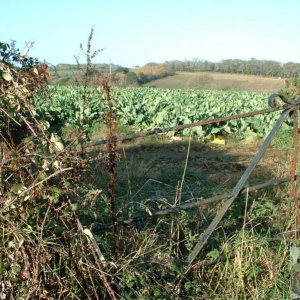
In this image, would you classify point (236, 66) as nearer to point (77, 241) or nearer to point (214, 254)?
point (214, 254)

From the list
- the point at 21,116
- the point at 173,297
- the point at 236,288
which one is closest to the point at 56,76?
the point at 21,116

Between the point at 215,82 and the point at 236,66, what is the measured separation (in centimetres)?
1209

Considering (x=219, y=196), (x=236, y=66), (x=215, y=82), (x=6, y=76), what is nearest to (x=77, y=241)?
(x=6, y=76)

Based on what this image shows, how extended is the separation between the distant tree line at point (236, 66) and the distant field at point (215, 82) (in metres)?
5.13

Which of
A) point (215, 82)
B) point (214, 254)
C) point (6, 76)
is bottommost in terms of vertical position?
point (215, 82)

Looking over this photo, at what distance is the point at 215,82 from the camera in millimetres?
62688

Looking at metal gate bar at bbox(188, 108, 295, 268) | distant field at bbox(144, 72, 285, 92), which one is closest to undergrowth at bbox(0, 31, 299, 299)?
metal gate bar at bbox(188, 108, 295, 268)

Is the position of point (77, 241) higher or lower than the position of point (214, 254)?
higher

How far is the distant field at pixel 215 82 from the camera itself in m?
59.2

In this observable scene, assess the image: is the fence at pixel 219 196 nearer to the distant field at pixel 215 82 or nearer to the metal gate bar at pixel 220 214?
the metal gate bar at pixel 220 214

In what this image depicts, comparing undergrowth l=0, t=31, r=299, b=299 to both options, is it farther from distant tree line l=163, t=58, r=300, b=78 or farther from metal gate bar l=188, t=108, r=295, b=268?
distant tree line l=163, t=58, r=300, b=78

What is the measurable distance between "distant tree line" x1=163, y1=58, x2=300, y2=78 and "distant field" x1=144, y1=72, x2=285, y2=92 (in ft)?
16.8

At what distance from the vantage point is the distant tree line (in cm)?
7050

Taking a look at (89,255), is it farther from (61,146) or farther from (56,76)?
(56,76)
